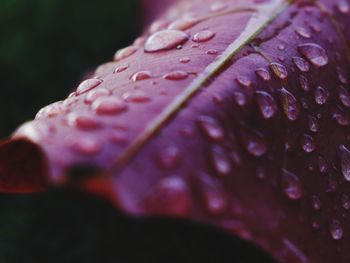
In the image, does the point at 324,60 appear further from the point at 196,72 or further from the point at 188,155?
the point at 188,155

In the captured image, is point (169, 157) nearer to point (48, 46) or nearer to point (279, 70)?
point (279, 70)

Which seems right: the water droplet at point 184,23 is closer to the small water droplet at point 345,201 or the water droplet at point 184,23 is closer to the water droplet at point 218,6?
the water droplet at point 218,6

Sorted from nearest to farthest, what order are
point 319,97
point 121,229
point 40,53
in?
point 319,97 → point 121,229 → point 40,53

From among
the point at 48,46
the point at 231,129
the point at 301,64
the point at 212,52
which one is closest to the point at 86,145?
the point at 231,129

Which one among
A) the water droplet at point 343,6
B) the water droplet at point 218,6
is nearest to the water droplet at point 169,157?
the water droplet at point 218,6

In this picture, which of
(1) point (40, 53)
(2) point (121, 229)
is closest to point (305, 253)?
(2) point (121, 229)

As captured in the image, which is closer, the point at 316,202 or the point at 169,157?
the point at 169,157
